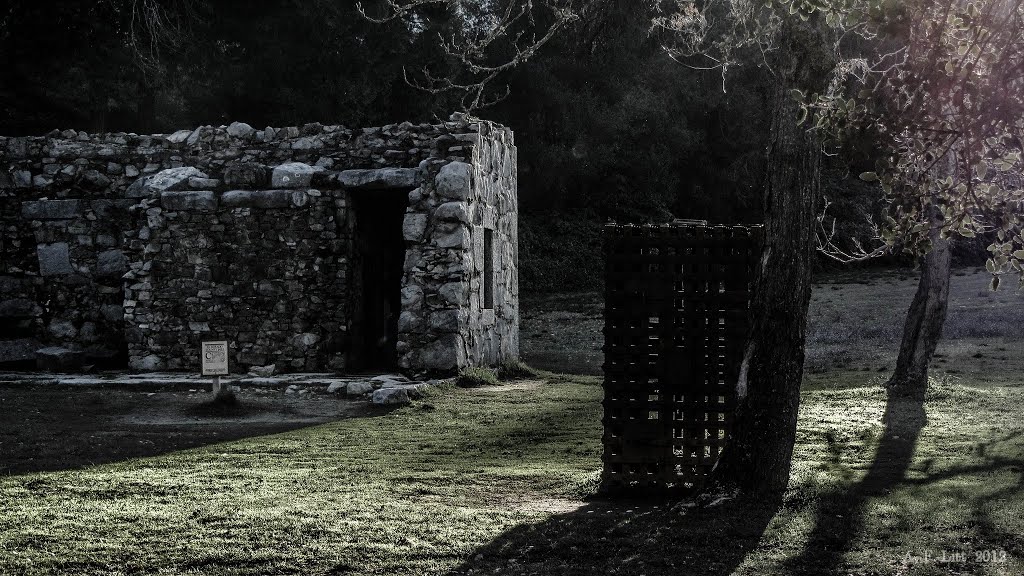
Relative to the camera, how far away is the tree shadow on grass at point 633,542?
5.10 meters

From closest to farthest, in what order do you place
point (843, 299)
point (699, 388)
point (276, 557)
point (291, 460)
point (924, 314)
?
1. point (276, 557)
2. point (699, 388)
3. point (291, 460)
4. point (924, 314)
5. point (843, 299)

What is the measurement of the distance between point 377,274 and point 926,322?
8.14m

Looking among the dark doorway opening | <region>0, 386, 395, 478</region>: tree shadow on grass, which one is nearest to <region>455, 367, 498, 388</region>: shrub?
the dark doorway opening

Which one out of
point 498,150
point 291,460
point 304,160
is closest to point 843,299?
point 498,150

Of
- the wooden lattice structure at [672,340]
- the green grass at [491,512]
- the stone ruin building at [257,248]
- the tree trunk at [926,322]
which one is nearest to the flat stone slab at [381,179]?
the stone ruin building at [257,248]

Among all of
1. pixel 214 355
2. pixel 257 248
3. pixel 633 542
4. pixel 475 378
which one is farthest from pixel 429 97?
pixel 633 542

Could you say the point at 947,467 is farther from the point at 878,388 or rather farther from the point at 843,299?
the point at 843,299

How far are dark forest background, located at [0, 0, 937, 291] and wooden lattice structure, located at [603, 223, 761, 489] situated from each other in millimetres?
8117

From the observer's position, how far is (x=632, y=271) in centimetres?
680

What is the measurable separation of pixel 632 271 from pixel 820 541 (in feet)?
7.18

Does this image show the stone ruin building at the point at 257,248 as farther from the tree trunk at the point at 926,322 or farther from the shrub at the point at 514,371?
the tree trunk at the point at 926,322

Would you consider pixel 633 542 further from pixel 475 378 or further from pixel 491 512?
pixel 475 378

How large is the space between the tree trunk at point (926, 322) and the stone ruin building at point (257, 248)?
19.0 ft

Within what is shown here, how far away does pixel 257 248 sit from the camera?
570 inches
